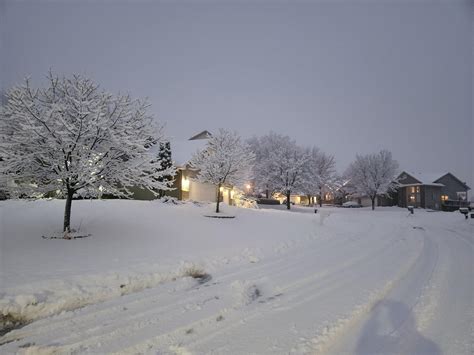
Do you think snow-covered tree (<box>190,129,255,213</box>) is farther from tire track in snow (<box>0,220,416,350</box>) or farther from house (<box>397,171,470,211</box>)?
house (<box>397,171,470,211</box>)

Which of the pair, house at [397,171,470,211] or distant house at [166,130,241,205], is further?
house at [397,171,470,211]

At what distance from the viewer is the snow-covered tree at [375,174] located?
4772 centimetres

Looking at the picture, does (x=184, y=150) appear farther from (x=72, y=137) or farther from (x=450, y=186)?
(x=450, y=186)

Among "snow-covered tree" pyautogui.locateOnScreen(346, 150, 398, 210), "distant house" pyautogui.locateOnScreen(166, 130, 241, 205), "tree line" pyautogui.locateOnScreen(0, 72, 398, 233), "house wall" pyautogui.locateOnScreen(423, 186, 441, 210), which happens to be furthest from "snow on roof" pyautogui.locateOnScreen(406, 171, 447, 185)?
"tree line" pyautogui.locateOnScreen(0, 72, 398, 233)

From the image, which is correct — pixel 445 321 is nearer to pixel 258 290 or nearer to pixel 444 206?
pixel 258 290

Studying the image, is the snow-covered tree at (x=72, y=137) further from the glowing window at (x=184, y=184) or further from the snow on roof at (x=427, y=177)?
the snow on roof at (x=427, y=177)

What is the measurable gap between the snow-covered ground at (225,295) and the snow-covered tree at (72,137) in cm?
223

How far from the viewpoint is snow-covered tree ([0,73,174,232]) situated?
28.3ft

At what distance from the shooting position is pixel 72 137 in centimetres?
899

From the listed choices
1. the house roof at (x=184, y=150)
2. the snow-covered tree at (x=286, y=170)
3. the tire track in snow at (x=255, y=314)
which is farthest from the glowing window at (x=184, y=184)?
the tire track in snow at (x=255, y=314)

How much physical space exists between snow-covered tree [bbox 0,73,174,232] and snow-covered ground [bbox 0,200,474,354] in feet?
7.32

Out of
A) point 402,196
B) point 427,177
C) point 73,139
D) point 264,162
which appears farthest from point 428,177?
point 73,139

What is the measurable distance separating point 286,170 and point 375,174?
2015 centimetres

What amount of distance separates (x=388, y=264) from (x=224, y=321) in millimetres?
6185
